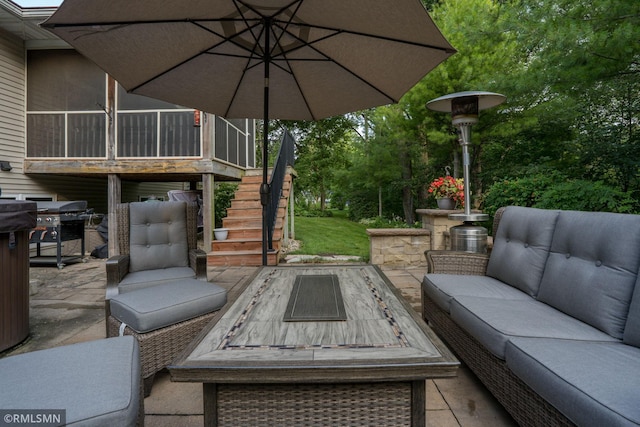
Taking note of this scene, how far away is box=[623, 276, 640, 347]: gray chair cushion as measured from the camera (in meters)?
1.44

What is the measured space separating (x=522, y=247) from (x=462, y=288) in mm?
523

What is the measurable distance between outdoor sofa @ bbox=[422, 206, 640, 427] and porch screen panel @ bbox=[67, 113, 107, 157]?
268 inches

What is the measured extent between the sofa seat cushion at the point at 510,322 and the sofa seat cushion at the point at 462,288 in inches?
3.9

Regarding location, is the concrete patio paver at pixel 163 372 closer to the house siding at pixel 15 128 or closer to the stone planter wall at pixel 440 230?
the stone planter wall at pixel 440 230

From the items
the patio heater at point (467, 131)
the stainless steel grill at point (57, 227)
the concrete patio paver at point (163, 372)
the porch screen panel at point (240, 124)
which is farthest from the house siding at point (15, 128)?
the patio heater at point (467, 131)

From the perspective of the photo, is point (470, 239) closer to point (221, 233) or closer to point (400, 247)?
point (400, 247)

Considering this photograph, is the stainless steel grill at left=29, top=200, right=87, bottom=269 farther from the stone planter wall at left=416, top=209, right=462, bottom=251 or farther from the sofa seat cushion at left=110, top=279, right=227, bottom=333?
the stone planter wall at left=416, top=209, right=462, bottom=251

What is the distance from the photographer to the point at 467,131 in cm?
372

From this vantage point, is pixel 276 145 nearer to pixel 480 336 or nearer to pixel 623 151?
pixel 623 151

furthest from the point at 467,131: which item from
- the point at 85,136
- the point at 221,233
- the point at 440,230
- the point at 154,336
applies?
the point at 85,136

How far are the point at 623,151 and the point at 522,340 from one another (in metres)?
3.86

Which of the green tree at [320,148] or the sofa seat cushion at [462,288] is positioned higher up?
the green tree at [320,148]

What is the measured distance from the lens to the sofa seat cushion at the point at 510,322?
1.56 metres

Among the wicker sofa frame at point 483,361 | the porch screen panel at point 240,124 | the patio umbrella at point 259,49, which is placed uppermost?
the porch screen panel at point 240,124
